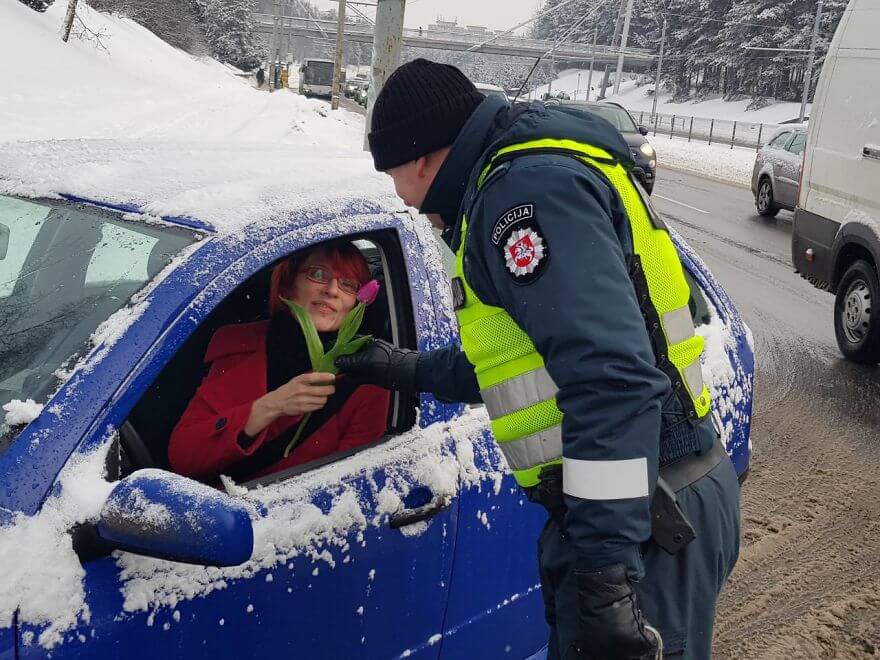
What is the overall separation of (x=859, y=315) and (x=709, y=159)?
24476 millimetres

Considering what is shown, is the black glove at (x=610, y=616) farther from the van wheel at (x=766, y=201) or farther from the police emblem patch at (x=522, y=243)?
the van wheel at (x=766, y=201)

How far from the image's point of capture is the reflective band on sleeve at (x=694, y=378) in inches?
70.5

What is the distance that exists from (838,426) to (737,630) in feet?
8.06

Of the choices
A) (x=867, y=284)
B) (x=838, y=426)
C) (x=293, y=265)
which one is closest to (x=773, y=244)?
(x=867, y=284)

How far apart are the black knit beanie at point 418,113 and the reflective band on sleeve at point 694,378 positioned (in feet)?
2.19

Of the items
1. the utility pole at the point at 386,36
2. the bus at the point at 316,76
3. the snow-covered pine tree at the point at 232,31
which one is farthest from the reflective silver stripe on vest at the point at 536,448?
the snow-covered pine tree at the point at 232,31

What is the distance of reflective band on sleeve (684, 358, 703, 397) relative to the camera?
179 centimetres

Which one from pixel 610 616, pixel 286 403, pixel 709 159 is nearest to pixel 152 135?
pixel 286 403

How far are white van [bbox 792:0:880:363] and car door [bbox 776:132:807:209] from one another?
7560 mm

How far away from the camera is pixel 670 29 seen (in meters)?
72.9

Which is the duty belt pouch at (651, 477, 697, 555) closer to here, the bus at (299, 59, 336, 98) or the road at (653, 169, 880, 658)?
the road at (653, 169, 880, 658)

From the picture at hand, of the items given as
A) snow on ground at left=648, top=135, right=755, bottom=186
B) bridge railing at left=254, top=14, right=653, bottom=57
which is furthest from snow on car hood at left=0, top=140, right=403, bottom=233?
bridge railing at left=254, top=14, right=653, bottom=57

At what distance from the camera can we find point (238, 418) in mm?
2041

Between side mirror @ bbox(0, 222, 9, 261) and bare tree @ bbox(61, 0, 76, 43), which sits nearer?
side mirror @ bbox(0, 222, 9, 261)
